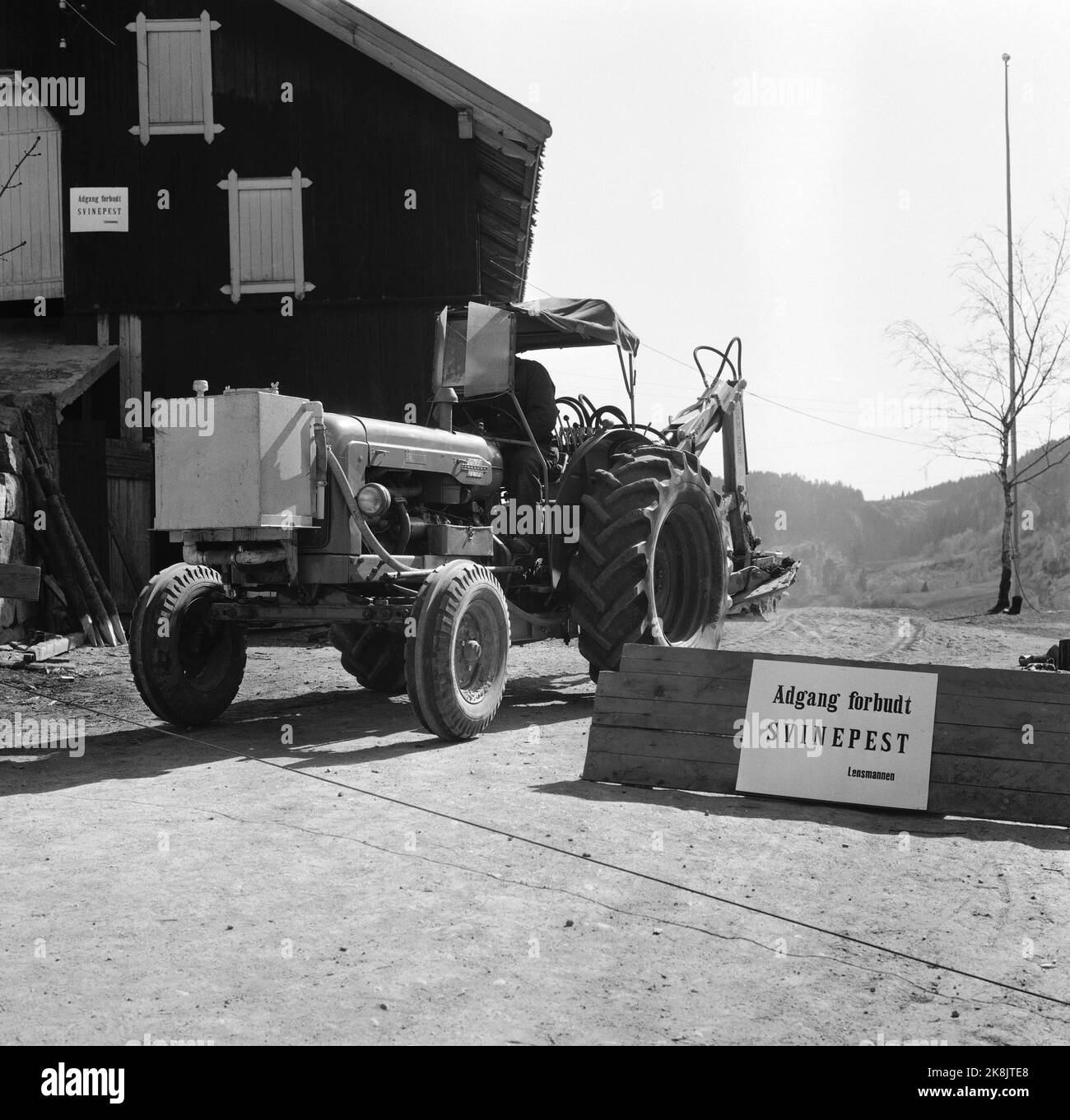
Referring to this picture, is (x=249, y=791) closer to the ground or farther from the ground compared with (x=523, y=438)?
closer to the ground

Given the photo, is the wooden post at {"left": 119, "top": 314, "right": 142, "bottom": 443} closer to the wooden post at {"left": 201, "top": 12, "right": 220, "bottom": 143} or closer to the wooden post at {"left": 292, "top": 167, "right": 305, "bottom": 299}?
the wooden post at {"left": 292, "top": 167, "right": 305, "bottom": 299}

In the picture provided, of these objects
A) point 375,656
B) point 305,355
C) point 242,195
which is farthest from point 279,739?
point 242,195

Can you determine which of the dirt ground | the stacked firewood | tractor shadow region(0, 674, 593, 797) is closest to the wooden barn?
the stacked firewood

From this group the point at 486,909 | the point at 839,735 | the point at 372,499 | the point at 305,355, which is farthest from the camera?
the point at 305,355

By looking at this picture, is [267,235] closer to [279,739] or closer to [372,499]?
[372,499]

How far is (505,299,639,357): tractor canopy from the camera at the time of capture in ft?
30.6

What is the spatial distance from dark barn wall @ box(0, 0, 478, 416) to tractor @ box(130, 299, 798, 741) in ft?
18.7

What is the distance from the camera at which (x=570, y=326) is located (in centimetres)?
941

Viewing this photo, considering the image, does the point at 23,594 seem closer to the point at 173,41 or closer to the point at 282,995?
the point at 282,995

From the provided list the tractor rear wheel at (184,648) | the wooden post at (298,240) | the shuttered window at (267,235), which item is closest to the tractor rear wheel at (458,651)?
the tractor rear wheel at (184,648)

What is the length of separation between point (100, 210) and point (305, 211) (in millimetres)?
2635

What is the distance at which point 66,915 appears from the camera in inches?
161
